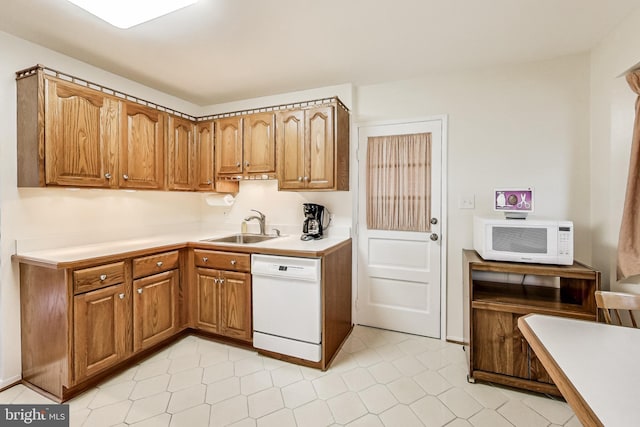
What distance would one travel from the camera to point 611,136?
6.40 feet

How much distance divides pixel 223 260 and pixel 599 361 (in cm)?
230

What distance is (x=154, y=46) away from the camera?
209 cm

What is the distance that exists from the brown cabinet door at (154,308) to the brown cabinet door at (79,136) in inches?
33.7

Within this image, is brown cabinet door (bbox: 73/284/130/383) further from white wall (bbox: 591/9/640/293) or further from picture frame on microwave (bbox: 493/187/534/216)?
white wall (bbox: 591/9/640/293)

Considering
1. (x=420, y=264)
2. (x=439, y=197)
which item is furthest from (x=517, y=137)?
(x=420, y=264)

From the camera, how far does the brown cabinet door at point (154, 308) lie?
2162mm

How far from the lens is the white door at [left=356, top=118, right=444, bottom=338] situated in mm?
2604

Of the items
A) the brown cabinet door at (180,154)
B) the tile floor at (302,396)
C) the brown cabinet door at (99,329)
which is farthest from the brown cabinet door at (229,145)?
the tile floor at (302,396)

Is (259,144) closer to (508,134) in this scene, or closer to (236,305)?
(236,305)

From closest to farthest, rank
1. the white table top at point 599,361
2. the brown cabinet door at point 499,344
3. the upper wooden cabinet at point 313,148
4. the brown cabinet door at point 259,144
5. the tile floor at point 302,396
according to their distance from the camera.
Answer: the white table top at point 599,361
the tile floor at point 302,396
the brown cabinet door at point 499,344
the upper wooden cabinet at point 313,148
the brown cabinet door at point 259,144

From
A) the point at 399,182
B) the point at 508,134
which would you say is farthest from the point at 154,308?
the point at 508,134

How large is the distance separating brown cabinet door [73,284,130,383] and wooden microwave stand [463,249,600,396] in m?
2.49

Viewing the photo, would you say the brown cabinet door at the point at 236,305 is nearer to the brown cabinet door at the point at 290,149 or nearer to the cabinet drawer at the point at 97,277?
the cabinet drawer at the point at 97,277

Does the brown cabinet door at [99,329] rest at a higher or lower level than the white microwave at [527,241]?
lower
